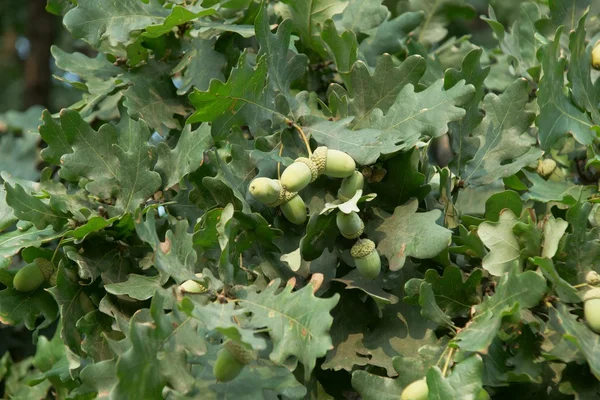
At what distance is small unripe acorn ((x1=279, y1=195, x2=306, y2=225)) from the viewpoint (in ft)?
3.21

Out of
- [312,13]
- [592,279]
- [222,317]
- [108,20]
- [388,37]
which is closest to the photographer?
[222,317]

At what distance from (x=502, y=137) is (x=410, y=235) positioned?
24 centimetres

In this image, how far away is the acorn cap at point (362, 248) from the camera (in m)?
0.97

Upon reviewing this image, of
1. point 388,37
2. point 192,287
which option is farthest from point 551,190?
point 192,287

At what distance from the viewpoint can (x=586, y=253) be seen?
0.95m

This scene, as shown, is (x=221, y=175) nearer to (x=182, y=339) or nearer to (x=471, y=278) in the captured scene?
(x=182, y=339)

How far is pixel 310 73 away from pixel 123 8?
12.8 inches

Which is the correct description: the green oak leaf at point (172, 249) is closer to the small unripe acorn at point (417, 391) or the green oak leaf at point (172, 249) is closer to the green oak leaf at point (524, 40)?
the small unripe acorn at point (417, 391)

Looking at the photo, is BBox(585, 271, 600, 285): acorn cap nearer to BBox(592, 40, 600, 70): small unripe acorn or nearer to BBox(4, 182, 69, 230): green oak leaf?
BBox(592, 40, 600, 70): small unripe acorn

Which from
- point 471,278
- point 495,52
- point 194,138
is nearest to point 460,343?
point 471,278

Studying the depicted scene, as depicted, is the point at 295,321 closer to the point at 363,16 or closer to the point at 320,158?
the point at 320,158

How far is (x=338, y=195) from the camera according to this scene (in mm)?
1000

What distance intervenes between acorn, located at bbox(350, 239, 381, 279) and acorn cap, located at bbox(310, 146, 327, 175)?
0.10 m

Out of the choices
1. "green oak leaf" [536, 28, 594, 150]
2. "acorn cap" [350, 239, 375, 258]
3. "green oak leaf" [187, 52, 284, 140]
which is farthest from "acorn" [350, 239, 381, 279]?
"green oak leaf" [536, 28, 594, 150]
